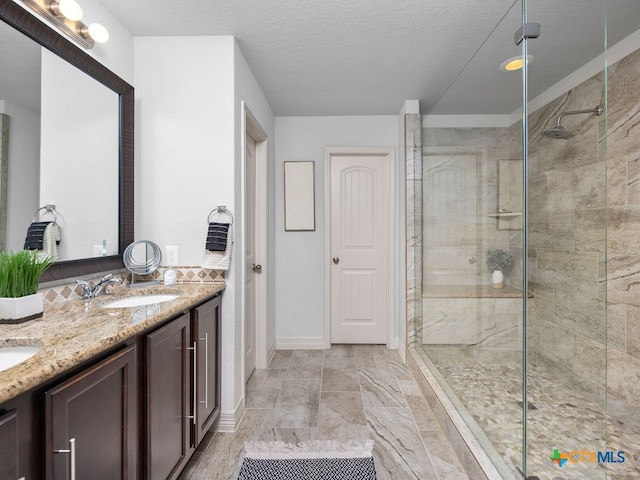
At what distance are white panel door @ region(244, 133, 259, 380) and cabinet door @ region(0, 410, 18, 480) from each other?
2.05 m

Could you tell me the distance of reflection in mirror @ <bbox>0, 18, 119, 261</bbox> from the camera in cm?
133

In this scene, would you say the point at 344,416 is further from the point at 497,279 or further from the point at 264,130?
the point at 264,130

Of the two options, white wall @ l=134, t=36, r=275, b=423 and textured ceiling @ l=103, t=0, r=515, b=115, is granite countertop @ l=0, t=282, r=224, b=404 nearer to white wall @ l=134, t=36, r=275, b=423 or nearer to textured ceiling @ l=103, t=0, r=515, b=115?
white wall @ l=134, t=36, r=275, b=423

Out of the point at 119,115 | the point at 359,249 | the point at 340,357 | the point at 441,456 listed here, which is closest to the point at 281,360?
the point at 340,357

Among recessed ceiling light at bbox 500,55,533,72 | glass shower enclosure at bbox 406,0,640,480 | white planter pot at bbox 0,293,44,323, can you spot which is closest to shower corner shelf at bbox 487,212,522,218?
glass shower enclosure at bbox 406,0,640,480

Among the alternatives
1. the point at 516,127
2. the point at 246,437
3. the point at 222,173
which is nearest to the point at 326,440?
the point at 246,437

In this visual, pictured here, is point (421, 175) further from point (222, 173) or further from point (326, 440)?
point (326, 440)

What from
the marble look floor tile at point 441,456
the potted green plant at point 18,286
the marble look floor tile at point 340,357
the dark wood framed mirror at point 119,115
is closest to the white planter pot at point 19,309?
the potted green plant at point 18,286

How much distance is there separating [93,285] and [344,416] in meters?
1.70

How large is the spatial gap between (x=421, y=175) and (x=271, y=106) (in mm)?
1596

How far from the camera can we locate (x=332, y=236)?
3650 mm

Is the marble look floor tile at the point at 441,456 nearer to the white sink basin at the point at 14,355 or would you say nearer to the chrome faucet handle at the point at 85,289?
the white sink basin at the point at 14,355

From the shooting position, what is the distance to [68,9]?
1.52 m

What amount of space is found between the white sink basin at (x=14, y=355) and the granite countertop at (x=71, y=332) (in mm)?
45
